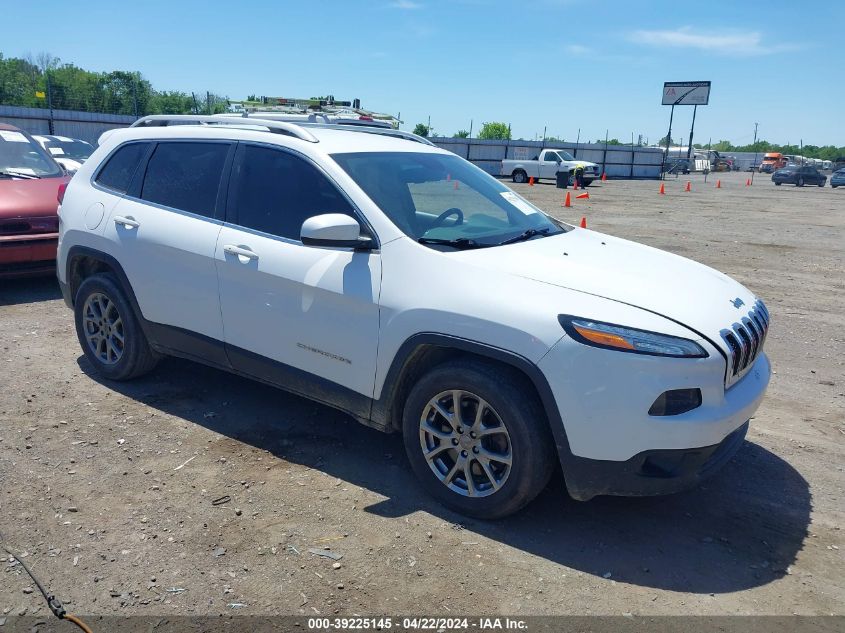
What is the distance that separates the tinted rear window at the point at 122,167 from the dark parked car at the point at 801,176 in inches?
2021

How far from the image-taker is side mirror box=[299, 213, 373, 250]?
3.74 meters

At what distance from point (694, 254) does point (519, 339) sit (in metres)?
10.2

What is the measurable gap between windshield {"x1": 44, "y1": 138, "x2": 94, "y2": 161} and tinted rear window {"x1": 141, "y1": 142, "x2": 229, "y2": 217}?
10306mm

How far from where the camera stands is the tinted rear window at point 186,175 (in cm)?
468

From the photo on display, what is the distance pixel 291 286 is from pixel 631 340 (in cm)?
191

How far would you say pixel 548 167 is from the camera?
36.2m

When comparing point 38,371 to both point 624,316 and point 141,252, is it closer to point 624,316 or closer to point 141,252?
point 141,252

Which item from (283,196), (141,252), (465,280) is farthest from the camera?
(141,252)

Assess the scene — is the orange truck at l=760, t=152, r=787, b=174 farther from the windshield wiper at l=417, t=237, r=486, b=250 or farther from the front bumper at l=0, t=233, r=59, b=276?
the windshield wiper at l=417, t=237, r=486, b=250

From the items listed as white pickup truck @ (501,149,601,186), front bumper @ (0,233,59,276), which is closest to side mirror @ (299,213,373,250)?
front bumper @ (0,233,59,276)

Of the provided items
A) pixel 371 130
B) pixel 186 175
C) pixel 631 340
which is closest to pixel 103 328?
pixel 186 175

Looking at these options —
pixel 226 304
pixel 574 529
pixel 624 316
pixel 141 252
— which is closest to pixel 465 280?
pixel 624 316

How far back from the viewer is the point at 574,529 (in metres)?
3.65

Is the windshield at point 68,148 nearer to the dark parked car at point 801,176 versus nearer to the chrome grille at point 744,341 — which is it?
the chrome grille at point 744,341
